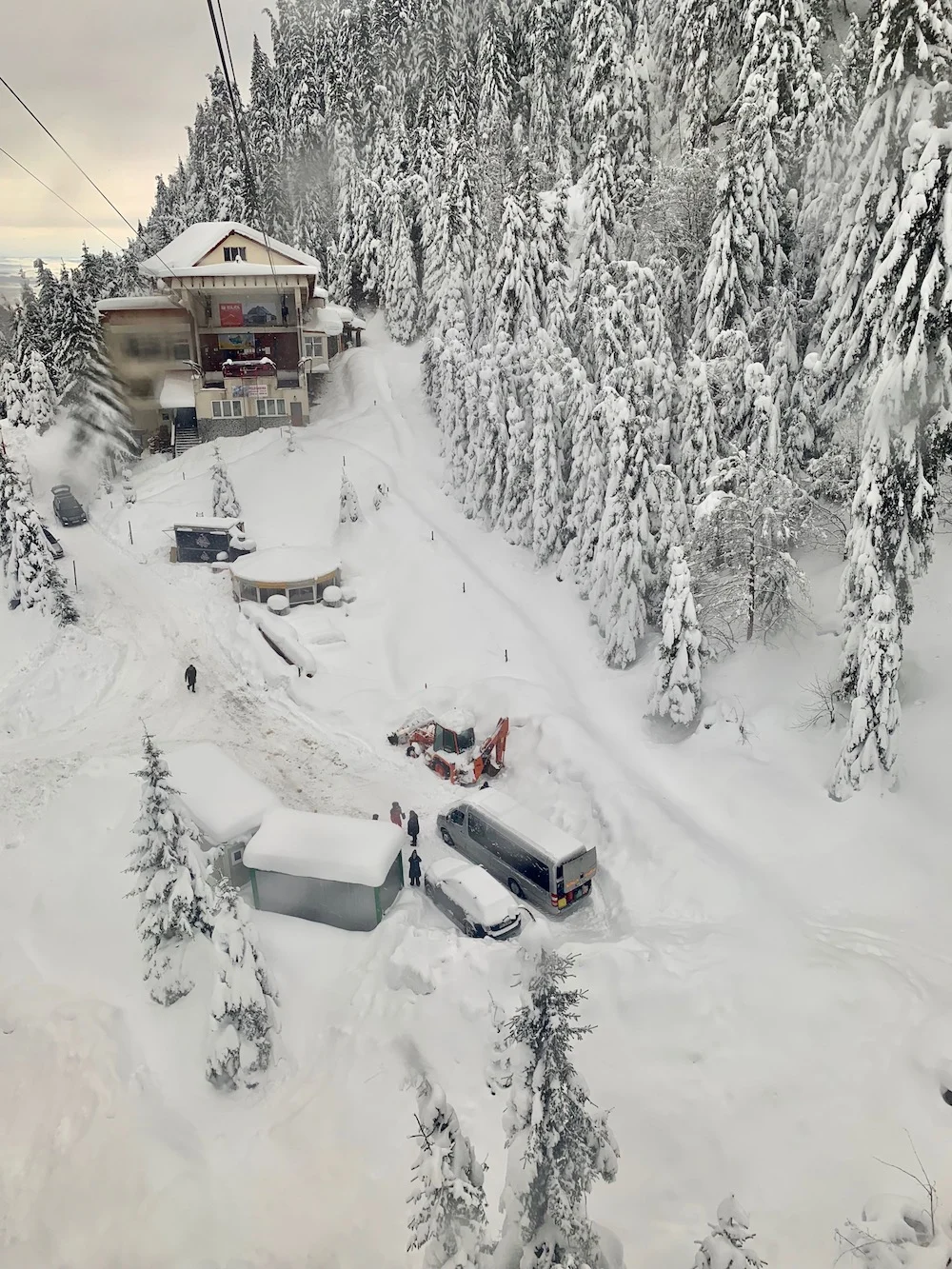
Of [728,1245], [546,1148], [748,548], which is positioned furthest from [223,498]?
[728,1245]

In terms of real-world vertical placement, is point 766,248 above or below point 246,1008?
above

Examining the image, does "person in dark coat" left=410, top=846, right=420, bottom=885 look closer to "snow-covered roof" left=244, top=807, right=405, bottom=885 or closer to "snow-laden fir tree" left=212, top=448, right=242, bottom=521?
"snow-covered roof" left=244, top=807, right=405, bottom=885

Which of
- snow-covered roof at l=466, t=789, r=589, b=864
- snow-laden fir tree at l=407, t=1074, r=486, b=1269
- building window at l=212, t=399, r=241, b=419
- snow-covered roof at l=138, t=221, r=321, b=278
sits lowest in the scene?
snow-covered roof at l=466, t=789, r=589, b=864

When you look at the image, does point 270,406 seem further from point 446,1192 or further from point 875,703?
point 446,1192

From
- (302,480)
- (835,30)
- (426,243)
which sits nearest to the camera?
(835,30)

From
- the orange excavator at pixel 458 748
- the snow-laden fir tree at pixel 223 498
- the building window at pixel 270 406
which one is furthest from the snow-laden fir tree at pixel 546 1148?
the building window at pixel 270 406

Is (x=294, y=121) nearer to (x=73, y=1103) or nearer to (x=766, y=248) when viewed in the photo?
(x=766, y=248)

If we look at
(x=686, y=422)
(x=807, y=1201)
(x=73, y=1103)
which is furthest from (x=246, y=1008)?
(x=686, y=422)

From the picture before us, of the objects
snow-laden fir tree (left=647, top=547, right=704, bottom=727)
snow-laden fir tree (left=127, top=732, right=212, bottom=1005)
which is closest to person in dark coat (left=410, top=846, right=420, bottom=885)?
snow-laden fir tree (left=127, top=732, right=212, bottom=1005)
